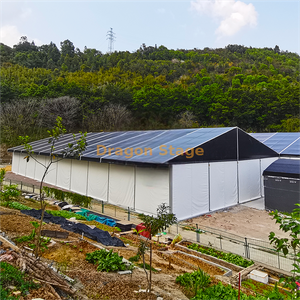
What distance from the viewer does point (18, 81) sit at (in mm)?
57938

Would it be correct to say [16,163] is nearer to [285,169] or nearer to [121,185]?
[121,185]

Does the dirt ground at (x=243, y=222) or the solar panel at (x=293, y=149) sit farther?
the solar panel at (x=293, y=149)

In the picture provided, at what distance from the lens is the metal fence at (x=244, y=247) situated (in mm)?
7734

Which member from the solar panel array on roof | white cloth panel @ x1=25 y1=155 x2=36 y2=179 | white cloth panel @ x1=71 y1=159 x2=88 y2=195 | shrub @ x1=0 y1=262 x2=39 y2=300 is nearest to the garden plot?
shrub @ x1=0 y1=262 x2=39 y2=300

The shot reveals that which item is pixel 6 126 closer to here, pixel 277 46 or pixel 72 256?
pixel 72 256

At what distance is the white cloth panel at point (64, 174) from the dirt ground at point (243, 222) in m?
12.5

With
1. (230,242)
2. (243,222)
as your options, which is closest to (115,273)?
(230,242)

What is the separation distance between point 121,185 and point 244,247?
8.58 meters

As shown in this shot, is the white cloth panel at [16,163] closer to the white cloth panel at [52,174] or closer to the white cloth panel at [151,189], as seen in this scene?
the white cloth panel at [52,174]

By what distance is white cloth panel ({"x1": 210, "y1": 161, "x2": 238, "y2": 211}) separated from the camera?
580 inches

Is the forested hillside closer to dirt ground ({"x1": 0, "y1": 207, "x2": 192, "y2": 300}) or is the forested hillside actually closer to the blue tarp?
the blue tarp

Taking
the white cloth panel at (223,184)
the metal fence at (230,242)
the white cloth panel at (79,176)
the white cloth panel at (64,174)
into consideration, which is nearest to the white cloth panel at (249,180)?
the white cloth panel at (223,184)

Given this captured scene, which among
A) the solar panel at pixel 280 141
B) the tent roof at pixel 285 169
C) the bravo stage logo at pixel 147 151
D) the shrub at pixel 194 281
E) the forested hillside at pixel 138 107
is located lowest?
the shrub at pixel 194 281

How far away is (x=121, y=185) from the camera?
1520cm
